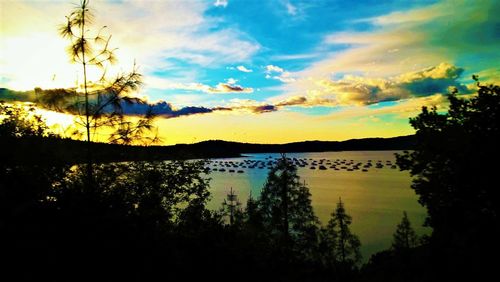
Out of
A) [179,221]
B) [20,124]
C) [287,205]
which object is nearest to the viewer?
[20,124]

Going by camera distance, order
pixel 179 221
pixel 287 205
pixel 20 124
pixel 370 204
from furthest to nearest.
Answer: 1. pixel 370 204
2. pixel 287 205
3. pixel 179 221
4. pixel 20 124

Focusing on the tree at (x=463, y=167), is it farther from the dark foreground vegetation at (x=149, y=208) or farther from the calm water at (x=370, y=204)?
the calm water at (x=370, y=204)

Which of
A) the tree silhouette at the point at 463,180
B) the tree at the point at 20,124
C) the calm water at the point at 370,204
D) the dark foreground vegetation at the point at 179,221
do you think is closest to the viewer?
the dark foreground vegetation at the point at 179,221

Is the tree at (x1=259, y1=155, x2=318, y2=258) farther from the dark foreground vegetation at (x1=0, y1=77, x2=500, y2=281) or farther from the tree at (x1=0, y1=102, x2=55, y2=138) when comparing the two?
the tree at (x1=0, y1=102, x2=55, y2=138)

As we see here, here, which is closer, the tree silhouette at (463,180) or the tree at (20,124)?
the tree at (20,124)

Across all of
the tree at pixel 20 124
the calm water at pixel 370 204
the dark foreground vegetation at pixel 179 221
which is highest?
the tree at pixel 20 124

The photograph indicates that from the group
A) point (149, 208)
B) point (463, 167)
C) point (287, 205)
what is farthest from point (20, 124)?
point (287, 205)

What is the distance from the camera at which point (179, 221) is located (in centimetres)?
1600

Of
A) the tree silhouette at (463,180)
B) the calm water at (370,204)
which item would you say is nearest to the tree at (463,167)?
the tree silhouette at (463,180)

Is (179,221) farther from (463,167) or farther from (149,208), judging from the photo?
(463,167)

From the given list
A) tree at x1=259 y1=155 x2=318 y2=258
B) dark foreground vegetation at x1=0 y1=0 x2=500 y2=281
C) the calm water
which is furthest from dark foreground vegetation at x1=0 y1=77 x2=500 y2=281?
the calm water

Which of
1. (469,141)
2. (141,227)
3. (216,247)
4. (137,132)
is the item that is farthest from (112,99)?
(469,141)

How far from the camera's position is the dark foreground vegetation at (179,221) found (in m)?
6.88

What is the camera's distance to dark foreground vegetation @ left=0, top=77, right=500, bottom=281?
688cm
